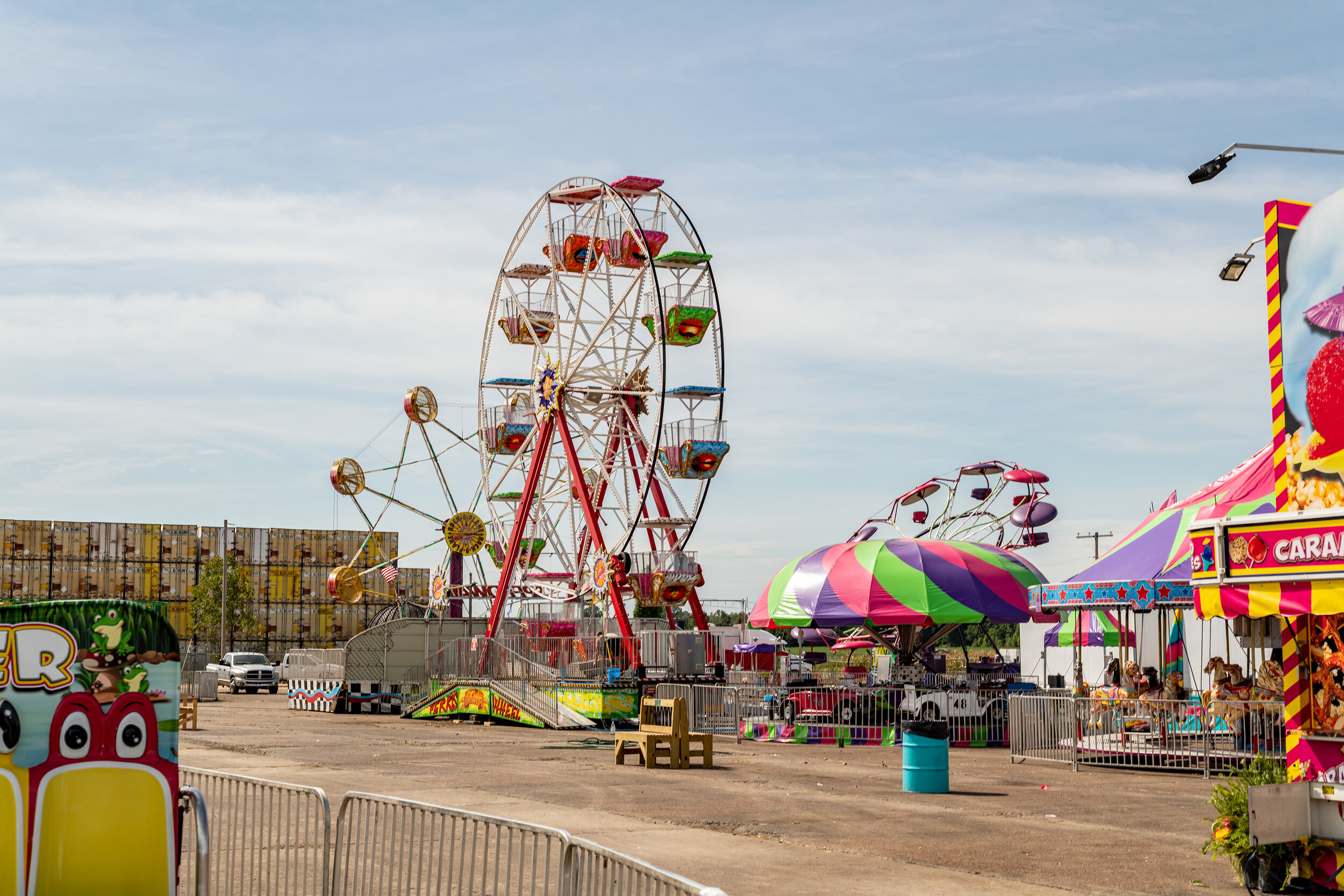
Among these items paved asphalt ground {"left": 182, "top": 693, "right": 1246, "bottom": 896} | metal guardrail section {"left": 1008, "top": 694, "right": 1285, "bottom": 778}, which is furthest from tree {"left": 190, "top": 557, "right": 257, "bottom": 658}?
metal guardrail section {"left": 1008, "top": 694, "right": 1285, "bottom": 778}

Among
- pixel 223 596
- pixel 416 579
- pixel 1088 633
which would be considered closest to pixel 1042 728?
pixel 1088 633

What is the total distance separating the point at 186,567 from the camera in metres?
91.8

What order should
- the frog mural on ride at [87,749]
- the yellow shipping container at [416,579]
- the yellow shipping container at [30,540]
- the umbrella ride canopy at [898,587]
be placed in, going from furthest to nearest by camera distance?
the yellow shipping container at [416,579], the yellow shipping container at [30,540], the umbrella ride canopy at [898,587], the frog mural on ride at [87,749]

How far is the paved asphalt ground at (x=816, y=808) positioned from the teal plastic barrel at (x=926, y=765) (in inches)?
12.1

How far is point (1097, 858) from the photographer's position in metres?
12.5

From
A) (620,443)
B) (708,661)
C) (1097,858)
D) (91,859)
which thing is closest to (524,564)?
(620,443)

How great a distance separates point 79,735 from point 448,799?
30.3ft

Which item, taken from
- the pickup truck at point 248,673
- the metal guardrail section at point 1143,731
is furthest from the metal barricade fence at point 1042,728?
the pickup truck at point 248,673

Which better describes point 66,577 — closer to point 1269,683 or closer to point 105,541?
point 105,541

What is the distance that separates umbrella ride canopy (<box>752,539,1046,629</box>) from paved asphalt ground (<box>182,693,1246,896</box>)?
2.87 metres

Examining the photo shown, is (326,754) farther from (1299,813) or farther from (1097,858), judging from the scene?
(1299,813)

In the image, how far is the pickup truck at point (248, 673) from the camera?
5547cm

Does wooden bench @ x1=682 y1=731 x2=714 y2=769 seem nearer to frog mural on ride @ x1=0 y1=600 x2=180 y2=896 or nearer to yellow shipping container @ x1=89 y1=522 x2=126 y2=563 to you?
frog mural on ride @ x1=0 y1=600 x2=180 y2=896

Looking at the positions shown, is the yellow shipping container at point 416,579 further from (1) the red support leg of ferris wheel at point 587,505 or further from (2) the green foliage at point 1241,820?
(2) the green foliage at point 1241,820
